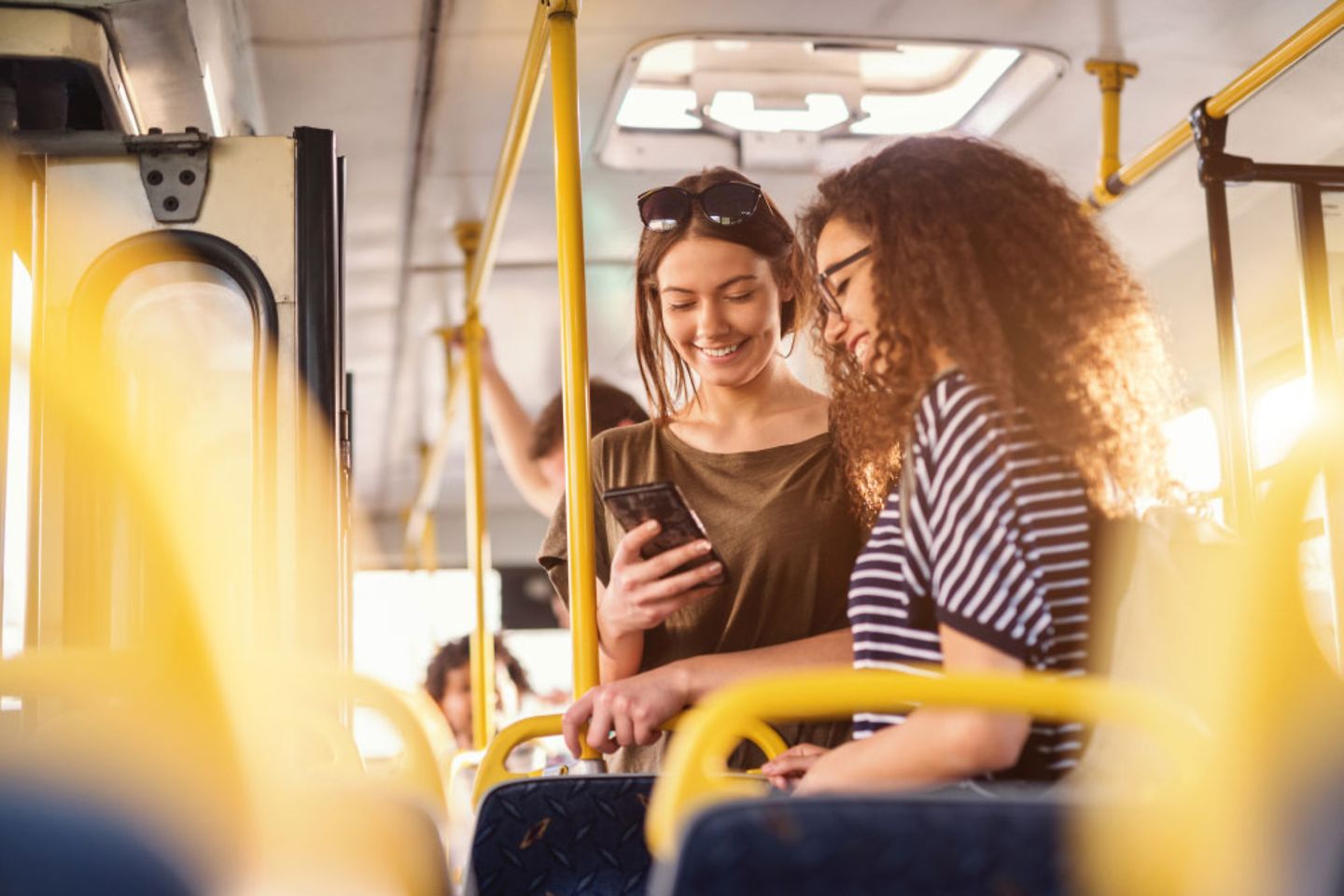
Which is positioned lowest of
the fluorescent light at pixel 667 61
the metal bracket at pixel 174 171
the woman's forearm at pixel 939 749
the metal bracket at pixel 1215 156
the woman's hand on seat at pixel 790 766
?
the woman's hand on seat at pixel 790 766

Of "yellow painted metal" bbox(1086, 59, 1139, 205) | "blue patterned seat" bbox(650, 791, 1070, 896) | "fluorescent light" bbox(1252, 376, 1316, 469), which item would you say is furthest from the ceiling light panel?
"blue patterned seat" bbox(650, 791, 1070, 896)

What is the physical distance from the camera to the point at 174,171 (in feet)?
8.84

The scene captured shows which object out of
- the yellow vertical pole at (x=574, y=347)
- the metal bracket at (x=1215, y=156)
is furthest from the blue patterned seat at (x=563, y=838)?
the metal bracket at (x=1215, y=156)

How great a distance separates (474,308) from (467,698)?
275 centimetres

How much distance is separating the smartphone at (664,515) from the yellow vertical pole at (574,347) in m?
0.19

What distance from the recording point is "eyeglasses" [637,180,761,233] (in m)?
2.47

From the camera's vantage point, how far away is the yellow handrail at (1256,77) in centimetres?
300

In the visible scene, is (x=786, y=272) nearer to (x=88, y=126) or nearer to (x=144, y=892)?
(x=144, y=892)

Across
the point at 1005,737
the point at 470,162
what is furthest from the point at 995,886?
the point at 470,162

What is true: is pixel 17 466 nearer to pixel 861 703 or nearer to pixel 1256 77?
pixel 861 703

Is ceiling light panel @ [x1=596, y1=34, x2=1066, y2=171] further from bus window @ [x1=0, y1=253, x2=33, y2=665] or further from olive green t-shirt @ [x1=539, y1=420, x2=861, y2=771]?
olive green t-shirt @ [x1=539, y1=420, x2=861, y2=771]

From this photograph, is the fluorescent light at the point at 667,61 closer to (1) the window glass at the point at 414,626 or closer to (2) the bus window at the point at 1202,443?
(2) the bus window at the point at 1202,443

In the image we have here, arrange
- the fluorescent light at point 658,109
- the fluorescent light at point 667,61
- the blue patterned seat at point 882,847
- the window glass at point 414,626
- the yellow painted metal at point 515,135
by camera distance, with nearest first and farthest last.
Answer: the blue patterned seat at point 882,847
the yellow painted metal at point 515,135
the fluorescent light at point 667,61
the fluorescent light at point 658,109
the window glass at point 414,626

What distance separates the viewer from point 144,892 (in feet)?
4.20
